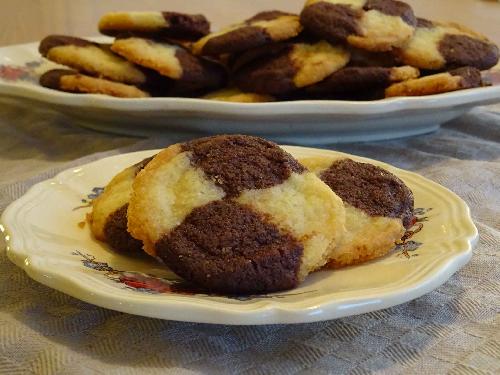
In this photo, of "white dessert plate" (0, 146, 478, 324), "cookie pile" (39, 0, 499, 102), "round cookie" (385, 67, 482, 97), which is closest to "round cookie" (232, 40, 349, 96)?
"cookie pile" (39, 0, 499, 102)

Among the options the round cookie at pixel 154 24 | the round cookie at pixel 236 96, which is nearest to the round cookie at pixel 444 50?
the round cookie at pixel 236 96

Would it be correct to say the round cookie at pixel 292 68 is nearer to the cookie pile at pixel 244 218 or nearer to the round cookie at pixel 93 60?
the round cookie at pixel 93 60

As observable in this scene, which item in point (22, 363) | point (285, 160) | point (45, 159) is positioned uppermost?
point (285, 160)

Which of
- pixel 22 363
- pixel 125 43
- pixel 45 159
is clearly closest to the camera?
pixel 22 363

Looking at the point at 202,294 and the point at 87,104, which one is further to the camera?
the point at 87,104

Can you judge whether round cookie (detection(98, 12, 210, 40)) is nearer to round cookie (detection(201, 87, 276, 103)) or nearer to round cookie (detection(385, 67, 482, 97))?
round cookie (detection(201, 87, 276, 103))

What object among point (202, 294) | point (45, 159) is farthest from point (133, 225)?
point (45, 159)

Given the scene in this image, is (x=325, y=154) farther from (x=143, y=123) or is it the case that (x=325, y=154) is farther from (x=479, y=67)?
(x=479, y=67)
